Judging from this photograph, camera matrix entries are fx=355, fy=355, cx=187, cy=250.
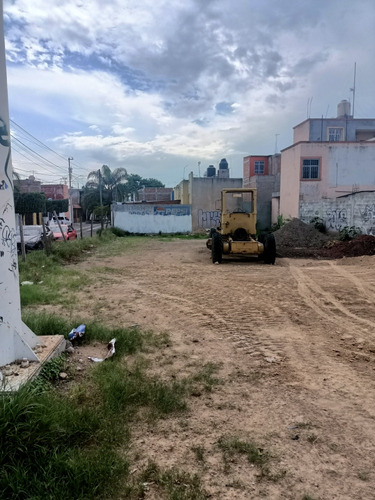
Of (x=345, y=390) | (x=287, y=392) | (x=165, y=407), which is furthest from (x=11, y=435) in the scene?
(x=345, y=390)

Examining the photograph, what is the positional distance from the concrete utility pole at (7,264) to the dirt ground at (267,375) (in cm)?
155

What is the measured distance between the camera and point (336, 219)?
2042 centimetres

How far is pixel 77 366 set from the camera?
4.05m

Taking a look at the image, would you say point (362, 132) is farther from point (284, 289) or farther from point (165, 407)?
point (165, 407)

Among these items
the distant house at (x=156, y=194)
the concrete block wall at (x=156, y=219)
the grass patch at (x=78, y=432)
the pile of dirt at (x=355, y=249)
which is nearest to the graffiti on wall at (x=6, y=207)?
the grass patch at (x=78, y=432)

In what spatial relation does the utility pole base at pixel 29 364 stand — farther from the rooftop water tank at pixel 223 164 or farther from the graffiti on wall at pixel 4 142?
the rooftop water tank at pixel 223 164

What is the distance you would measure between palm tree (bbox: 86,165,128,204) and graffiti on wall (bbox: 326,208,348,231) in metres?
25.2

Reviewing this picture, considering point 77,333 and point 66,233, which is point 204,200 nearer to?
point 66,233

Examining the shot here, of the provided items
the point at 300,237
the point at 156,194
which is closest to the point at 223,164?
the point at 156,194

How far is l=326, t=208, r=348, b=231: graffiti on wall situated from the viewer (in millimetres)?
19781

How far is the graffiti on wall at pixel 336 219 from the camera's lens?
1978 cm

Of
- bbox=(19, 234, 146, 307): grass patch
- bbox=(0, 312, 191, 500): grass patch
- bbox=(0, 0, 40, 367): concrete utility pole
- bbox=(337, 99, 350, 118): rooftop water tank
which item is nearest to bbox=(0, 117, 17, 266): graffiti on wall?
bbox=(0, 0, 40, 367): concrete utility pole

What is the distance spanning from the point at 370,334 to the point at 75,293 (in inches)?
233

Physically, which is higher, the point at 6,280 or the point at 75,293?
the point at 6,280
